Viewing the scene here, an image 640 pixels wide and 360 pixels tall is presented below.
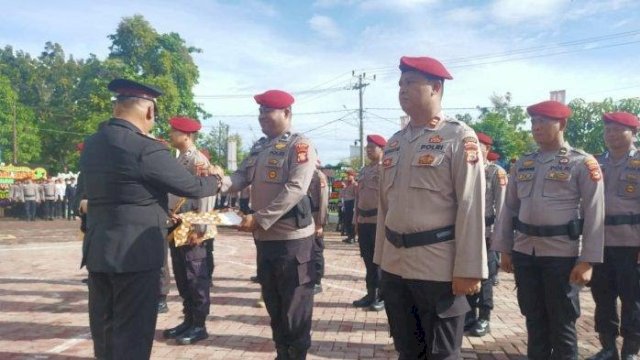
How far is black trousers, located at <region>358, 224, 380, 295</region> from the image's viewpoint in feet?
23.2

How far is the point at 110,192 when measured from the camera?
10.5ft

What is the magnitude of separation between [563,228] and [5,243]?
15276 mm

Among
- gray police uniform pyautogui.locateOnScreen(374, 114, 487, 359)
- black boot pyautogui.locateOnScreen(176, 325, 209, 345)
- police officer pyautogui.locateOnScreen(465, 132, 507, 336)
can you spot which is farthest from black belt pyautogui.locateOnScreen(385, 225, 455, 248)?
black boot pyautogui.locateOnScreen(176, 325, 209, 345)

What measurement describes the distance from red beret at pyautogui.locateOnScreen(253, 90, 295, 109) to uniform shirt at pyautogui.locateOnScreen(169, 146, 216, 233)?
137cm

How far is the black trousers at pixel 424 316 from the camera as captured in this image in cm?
288

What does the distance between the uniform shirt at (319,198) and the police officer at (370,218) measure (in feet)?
1.63

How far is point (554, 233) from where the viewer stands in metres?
4.04

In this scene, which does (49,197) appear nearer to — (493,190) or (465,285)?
(493,190)

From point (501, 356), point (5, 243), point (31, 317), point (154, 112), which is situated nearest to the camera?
point (154, 112)

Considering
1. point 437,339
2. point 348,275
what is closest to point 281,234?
point 437,339

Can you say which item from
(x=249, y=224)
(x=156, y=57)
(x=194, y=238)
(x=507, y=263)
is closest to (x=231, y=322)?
(x=194, y=238)

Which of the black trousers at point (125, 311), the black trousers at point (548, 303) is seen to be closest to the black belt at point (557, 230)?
the black trousers at point (548, 303)

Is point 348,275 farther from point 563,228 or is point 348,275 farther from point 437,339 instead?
point 437,339

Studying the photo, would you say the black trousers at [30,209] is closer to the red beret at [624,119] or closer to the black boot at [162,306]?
the black boot at [162,306]
